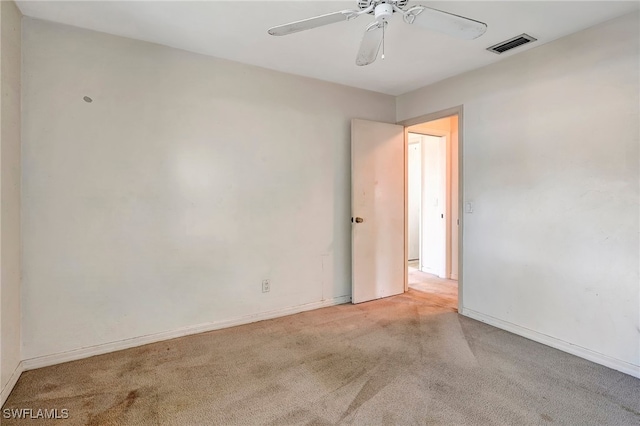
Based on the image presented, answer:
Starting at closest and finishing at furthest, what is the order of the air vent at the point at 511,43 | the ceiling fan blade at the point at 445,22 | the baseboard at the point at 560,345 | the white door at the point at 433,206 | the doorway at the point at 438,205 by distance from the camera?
the ceiling fan blade at the point at 445,22 < the baseboard at the point at 560,345 < the air vent at the point at 511,43 < the doorway at the point at 438,205 < the white door at the point at 433,206

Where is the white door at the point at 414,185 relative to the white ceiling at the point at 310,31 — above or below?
below

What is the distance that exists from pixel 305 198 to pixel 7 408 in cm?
254

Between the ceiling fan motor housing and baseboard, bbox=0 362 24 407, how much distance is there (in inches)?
116

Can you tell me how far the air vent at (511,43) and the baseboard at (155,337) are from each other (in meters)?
2.77

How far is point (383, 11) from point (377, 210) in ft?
7.52

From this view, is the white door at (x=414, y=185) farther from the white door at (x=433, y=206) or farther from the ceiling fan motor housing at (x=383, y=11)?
the ceiling fan motor housing at (x=383, y=11)

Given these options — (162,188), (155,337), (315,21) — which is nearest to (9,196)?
(162,188)

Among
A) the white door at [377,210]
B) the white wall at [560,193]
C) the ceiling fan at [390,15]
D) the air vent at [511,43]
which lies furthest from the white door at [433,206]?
the ceiling fan at [390,15]

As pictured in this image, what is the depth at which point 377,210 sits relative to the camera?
12.4 feet

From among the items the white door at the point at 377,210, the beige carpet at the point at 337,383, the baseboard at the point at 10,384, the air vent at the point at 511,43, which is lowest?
the beige carpet at the point at 337,383

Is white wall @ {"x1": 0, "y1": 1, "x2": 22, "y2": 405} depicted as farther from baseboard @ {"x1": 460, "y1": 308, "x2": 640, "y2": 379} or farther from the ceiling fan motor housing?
baseboard @ {"x1": 460, "y1": 308, "x2": 640, "y2": 379}

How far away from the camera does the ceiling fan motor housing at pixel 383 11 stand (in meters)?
1.75

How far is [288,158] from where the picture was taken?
328 cm

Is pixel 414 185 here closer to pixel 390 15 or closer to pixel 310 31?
pixel 310 31
